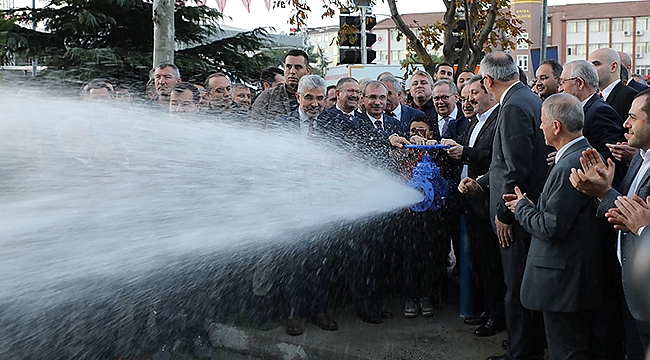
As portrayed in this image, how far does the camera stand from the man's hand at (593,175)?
4.16 m

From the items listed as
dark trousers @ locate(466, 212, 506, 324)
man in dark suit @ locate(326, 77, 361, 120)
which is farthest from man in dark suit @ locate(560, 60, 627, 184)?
man in dark suit @ locate(326, 77, 361, 120)

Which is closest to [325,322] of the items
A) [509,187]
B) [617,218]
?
[509,187]

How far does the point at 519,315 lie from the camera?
5273 mm

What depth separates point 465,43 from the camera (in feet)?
38.7

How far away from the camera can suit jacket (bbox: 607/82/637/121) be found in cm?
632

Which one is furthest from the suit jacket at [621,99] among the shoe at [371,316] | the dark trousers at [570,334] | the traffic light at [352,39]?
the traffic light at [352,39]

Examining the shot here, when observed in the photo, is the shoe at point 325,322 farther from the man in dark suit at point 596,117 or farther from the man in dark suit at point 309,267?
the man in dark suit at point 596,117

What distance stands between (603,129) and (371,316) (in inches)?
103

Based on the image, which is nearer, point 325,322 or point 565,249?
point 565,249

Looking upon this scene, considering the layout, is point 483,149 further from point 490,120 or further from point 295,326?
point 295,326

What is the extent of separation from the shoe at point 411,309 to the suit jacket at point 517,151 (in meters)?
1.64

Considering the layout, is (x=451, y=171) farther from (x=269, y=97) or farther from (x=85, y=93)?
(x=85, y=93)

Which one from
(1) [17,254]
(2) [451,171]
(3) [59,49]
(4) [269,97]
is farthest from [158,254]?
(3) [59,49]

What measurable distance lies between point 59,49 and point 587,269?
15.1m
